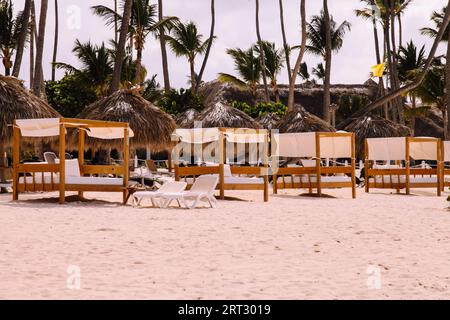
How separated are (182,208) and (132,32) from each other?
17045 mm

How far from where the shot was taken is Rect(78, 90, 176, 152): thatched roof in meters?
17.8

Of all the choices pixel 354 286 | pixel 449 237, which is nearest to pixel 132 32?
pixel 449 237

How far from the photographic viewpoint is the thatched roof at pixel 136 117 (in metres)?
17.8

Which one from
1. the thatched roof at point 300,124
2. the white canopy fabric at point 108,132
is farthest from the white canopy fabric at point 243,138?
the thatched roof at point 300,124

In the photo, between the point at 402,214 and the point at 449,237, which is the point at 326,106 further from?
the point at 449,237

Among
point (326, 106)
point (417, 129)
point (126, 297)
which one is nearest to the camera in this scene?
point (126, 297)

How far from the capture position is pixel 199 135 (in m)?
15.4

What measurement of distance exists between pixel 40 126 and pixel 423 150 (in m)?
10.3

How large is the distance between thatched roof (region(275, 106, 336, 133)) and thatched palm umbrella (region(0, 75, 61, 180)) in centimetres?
771

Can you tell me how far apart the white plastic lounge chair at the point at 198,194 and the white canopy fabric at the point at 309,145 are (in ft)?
14.3

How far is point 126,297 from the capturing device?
15.5 ft

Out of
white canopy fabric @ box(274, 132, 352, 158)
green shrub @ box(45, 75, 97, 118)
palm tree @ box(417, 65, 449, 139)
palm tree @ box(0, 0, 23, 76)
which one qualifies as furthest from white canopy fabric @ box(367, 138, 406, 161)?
palm tree @ box(417, 65, 449, 139)

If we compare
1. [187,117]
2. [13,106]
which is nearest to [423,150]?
[187,117]

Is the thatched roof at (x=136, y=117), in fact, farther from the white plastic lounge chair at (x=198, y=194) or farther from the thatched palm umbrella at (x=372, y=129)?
the thatched palm umbrella at (x=372, y=129)
